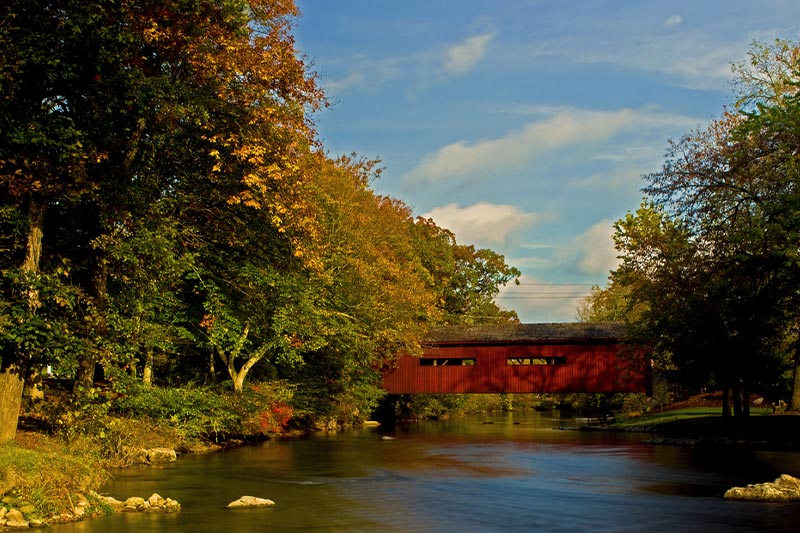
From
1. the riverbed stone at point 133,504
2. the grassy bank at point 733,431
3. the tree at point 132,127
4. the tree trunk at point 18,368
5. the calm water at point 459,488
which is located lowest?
the calm water at point 459,488

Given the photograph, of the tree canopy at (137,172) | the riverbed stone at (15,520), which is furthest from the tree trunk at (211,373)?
the riverbed stone at (15,520)

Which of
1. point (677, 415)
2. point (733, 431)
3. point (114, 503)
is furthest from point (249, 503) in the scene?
point (677, 415)

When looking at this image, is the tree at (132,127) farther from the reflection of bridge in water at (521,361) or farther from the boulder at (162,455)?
the reflection of bridge in water at (521,361)

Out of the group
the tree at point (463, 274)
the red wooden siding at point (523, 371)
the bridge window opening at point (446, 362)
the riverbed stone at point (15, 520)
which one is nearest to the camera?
the riverbed stone at point (15, 520)

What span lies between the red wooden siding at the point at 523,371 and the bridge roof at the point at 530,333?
26cm

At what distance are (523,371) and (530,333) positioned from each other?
1.97 metres

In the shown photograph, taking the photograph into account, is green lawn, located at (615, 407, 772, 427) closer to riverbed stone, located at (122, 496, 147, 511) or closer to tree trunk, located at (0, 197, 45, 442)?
riverbed stone, located at (122, 496, 147, 511)

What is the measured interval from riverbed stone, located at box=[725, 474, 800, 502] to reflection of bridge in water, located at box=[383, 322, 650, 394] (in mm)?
20881

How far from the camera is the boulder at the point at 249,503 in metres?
15.4

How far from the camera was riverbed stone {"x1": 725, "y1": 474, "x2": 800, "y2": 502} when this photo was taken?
16422 mm

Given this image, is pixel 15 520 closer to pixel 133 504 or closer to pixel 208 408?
pixel 133 504

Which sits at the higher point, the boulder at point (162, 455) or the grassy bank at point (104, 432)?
the grassy bank at point (104, 432)

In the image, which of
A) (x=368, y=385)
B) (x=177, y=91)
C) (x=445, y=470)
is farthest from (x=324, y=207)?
(x=177, y=91)

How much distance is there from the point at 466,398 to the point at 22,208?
45376mm
